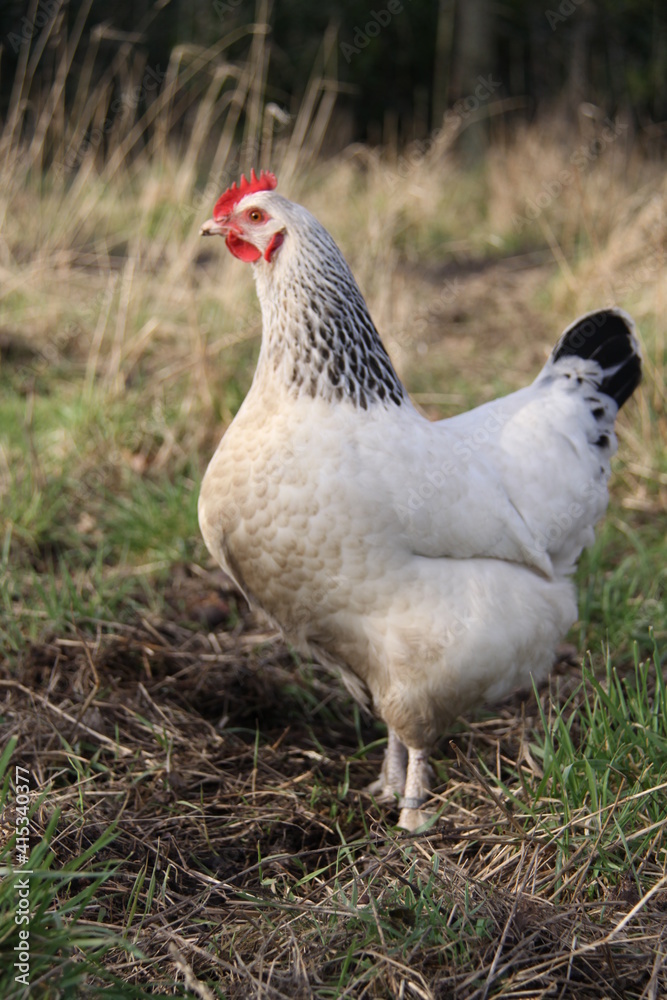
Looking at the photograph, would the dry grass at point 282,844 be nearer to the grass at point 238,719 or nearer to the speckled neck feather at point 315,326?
the grass at point 238,719

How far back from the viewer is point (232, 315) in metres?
4.75

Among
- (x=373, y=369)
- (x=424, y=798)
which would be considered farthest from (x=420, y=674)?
(x=373, y=369)

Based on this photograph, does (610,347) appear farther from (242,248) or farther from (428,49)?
(428,49)

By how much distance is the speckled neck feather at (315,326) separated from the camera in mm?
2400

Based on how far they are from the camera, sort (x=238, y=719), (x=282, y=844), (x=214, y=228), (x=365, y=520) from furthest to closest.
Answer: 1. (x=238, y=719)
2. (x=214, y=228)
3. (x=282, y=844)
4. (x=365, y=520)

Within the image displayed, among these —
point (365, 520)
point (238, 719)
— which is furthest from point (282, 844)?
point (365, 520)

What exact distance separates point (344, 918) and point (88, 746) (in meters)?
1.12

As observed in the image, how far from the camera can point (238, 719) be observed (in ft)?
9.56

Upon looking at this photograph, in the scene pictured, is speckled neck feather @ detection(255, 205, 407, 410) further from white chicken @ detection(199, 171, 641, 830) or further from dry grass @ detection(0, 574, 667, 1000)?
dry grass @ detection(0, 574, 667, 1000)

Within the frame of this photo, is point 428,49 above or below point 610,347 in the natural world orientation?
above

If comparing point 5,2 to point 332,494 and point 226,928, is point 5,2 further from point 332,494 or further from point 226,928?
point 226,928

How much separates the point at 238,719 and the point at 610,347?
6.19ft

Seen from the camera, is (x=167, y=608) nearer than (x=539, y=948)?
No

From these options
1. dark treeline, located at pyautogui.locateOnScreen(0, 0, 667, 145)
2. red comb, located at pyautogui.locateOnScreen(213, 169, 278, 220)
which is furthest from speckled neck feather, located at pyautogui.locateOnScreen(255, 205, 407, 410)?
dark treeline, located at pyautogui.locateOnScreen(0, 0, 667, 145)
